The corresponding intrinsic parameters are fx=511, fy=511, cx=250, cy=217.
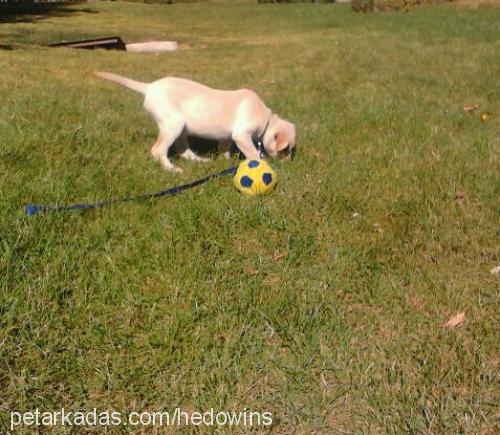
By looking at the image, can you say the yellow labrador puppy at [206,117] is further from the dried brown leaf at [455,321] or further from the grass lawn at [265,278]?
the dried brown leaf at [455,321]

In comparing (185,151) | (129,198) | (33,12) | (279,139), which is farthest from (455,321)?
(33,12)

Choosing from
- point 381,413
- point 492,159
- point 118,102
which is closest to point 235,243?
point 381,413

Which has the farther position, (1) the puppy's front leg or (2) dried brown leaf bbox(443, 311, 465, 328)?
(1) the puppy's front leg

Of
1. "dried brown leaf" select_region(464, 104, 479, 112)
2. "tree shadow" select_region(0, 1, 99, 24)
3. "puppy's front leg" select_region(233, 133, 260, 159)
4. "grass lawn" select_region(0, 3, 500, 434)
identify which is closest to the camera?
"grass lawn" select_region(0, 3, 500, 434)

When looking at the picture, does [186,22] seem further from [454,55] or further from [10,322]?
[10,322]

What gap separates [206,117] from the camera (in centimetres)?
462

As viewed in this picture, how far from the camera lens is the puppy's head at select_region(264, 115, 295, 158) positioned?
15.7 feet

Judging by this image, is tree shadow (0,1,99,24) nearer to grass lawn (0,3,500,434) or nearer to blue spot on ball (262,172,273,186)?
grass lawn (0,3,500,434)

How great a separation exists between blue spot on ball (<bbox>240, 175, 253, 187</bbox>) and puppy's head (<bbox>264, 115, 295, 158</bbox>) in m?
0.90

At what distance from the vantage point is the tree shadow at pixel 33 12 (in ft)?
68.9

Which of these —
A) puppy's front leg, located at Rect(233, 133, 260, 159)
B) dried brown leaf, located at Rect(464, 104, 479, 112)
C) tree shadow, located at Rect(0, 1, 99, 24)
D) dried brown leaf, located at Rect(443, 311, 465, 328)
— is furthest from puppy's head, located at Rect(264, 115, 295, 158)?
tree shadow, located at Rect(0, 1, 99, 24)

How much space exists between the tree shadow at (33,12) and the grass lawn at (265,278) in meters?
17.4

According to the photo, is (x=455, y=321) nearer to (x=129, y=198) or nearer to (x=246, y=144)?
(x=129, y=198)

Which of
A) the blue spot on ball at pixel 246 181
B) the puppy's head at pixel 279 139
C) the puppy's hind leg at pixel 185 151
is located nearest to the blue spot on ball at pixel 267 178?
the blue spot on ball at pixel 246 181
